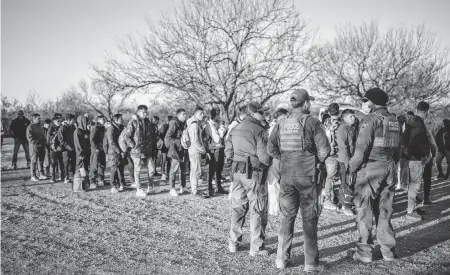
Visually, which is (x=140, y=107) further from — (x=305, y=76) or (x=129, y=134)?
(x=305, y=76)

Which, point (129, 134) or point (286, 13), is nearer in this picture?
point (129, 134)

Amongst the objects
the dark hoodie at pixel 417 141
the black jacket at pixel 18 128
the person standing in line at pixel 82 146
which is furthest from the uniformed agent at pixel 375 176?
the black jacket at pixel 18 128

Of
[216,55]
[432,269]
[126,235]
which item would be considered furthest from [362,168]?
[216,55]

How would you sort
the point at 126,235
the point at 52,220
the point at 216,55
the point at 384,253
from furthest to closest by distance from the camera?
1. the point at 216,55
2. the point at 52,220
3. the point at 126,235
4. the point at 384,253

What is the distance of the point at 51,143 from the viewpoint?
33.8ft

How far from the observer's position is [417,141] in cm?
654

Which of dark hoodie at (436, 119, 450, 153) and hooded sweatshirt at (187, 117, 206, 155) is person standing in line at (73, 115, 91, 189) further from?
dark hoodie at (436, 119, 450, 153)

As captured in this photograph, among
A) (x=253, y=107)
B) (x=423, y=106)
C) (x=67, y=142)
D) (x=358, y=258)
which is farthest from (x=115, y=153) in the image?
(x=423, y=106)

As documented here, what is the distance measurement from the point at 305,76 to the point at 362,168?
8.53 meters

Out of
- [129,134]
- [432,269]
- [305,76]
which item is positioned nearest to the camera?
[432,269]

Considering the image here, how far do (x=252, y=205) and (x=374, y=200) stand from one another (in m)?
1.71

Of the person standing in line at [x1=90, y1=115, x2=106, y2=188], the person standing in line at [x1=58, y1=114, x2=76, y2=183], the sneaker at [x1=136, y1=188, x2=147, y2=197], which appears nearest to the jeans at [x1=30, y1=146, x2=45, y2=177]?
the person standing in line at [x1=58, y1=114, x2=76, y2=183]

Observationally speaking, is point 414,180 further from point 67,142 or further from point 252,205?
point 67,142

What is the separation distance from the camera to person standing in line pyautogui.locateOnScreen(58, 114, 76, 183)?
983cm
